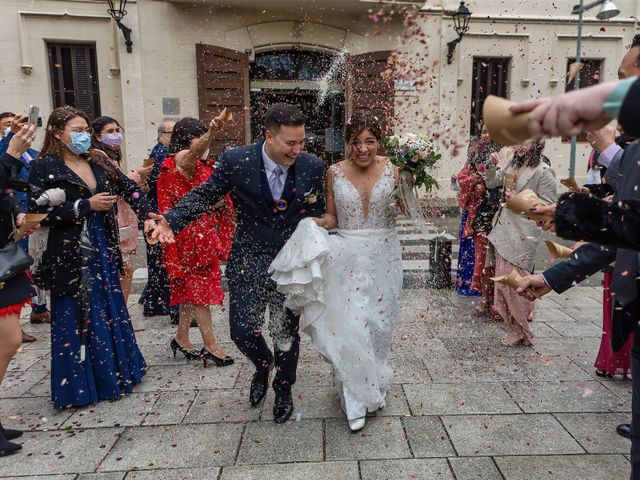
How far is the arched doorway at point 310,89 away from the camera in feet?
40.2

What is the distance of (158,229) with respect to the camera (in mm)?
3139

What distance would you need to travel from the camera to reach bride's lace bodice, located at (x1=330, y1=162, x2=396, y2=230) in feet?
11.3

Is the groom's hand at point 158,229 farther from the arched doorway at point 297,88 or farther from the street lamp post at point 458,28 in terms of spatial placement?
the street lamp post at point 458,28

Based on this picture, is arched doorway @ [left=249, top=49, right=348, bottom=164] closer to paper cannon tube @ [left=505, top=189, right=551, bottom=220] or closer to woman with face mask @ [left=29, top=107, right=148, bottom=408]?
woman with face mask @ [left=29, top=107, right=148, bottom=408]

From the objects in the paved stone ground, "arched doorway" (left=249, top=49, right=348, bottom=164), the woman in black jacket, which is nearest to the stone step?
the paved stone ground

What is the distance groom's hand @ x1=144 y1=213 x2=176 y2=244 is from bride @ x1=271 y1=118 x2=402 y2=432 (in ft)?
2.29

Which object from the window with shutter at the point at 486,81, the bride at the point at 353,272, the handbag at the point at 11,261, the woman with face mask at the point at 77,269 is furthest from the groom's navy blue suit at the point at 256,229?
the window with shutter at the point at 486,81

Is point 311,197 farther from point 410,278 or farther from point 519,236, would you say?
point 410,278

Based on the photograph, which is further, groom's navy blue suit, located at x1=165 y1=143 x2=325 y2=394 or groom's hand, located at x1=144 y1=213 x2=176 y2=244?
groom's navy blue suit, located at x1=165 y1=143 x2=325 y2=394

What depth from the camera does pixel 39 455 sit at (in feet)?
9.75

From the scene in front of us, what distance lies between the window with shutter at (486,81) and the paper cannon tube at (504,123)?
1194 cm

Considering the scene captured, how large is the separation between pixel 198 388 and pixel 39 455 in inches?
45.6

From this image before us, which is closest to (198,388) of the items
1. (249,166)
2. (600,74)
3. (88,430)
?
(88,430)

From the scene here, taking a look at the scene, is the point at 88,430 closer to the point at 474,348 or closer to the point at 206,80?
the point at 474,348
